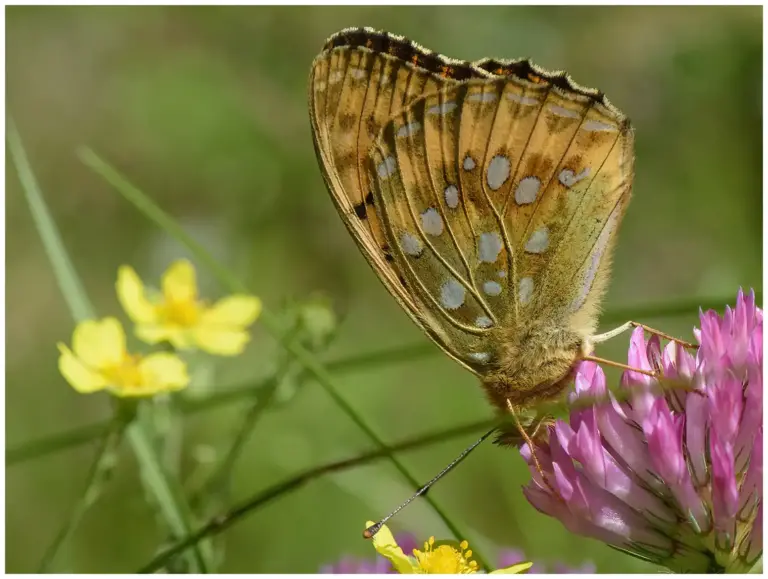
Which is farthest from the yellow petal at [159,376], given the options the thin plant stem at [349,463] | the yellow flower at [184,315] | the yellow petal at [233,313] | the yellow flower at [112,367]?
the thin plant stem at [349,463]

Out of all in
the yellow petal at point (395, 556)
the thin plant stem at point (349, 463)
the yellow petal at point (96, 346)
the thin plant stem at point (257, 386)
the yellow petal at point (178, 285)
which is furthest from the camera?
the yellow petal at point (178, 285)

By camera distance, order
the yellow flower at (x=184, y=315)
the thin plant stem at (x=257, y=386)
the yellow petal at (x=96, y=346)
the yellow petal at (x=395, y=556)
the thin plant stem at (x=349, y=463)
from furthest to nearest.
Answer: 1. the yellow flower at (x=184, y=315)
2. the yellow petal at (x=96, y=346)
3. the thin plant stem at (x=257, y=386)
4. the yellow petal at (x=395, y=556)
5. the thin plant stem at (x=349, y=463)

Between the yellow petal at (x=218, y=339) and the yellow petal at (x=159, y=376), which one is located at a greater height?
the yellow petal at (x=218, y=339)

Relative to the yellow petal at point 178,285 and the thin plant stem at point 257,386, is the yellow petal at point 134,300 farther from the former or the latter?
the thin plant stem at point 257,386

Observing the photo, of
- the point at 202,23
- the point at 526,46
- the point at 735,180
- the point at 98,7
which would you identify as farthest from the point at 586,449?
the point at 98,7

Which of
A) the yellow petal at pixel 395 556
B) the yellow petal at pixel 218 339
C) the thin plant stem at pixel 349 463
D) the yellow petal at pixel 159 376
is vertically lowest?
the yellow petal at pixel 395 556

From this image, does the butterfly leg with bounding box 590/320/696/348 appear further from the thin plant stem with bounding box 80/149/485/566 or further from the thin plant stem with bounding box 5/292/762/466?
the thin plant stem with bounding box 80/149/485/566

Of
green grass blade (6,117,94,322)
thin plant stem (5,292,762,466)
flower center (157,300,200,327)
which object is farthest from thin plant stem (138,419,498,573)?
flower center (157,300,200,327)
